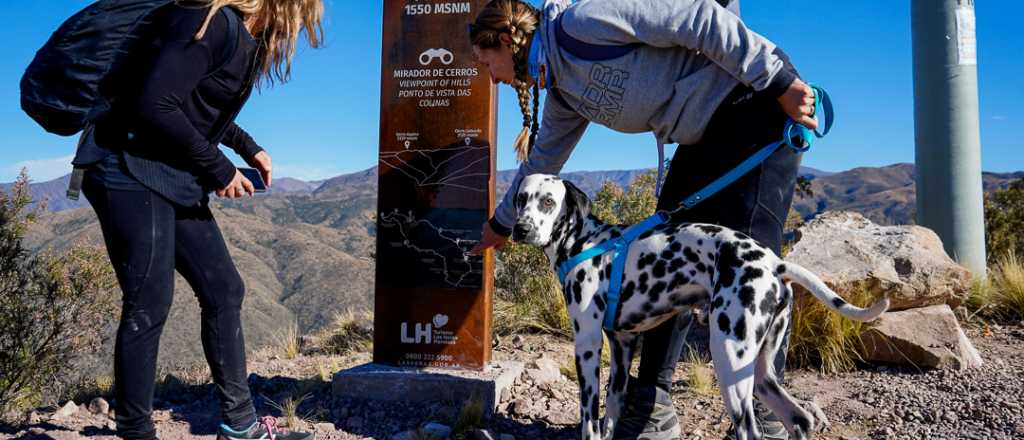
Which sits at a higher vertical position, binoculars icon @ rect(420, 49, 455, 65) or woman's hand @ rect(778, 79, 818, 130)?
binoculars icon @ rect(420, 49, 455, 65)

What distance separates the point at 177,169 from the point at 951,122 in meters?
7.56

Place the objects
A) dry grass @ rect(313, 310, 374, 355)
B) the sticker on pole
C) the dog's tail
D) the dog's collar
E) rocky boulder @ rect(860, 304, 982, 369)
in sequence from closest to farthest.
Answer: the dog's tail
the dog's collar
rocky boulder @ rect(860, 304, 982, 369)
dry grass @ rect(313, 310, 374, 355)
the sticker on pole

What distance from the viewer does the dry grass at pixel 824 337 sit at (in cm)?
532

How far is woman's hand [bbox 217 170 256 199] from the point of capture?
3066 millimetres

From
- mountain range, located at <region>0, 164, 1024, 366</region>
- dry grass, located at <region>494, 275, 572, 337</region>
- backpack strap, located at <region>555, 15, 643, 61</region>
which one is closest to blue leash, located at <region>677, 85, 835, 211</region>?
backpack strap, located at <region>555, 15, 643, 61</region>

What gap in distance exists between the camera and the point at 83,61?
8.81 feet

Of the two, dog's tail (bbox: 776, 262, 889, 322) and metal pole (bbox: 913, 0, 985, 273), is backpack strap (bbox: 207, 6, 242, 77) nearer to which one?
dog's tail (bbox: 776, 262, 889, 322)

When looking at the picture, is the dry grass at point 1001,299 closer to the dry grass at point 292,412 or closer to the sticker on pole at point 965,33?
the sticker on pole at point 965,33

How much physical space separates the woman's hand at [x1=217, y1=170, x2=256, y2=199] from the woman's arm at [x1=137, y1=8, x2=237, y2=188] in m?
0.17

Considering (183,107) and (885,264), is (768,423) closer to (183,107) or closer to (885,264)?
(183,107)

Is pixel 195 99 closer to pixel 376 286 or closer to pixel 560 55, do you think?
pixel 560 55

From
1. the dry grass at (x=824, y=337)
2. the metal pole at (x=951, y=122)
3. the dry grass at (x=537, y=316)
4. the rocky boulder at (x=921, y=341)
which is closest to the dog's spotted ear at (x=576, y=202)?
the dry grass at (x=824, y=337)

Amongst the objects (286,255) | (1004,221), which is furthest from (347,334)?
(286,255)

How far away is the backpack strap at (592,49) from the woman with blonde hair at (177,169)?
1.15m
